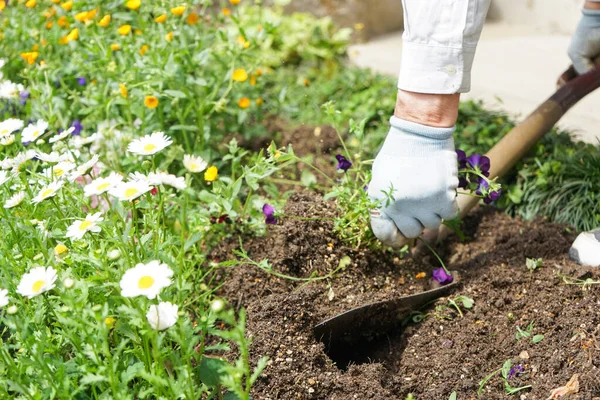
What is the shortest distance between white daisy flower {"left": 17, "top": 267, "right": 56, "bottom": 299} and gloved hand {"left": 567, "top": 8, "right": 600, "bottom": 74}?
6.27 feet

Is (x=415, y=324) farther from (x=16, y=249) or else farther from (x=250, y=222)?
(x=16, y=249)

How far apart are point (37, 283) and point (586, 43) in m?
1.95

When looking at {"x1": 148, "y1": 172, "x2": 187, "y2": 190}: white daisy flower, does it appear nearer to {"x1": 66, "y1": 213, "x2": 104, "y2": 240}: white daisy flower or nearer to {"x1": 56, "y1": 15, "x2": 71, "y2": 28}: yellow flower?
{"x1": 66, "y1": 213, "x2": 104, "y2": 240}: white daisy flower

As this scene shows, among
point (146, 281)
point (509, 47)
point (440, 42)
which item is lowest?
point (509, 47)

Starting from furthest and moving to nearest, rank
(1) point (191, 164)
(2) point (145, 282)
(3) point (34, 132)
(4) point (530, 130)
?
(4) point (530, 130) < (3) point (34, 132) < (1) point (191, 164) < (2) point (145, 282)

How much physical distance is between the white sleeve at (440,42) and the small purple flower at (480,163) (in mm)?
319

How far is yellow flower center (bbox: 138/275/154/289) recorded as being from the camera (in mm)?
1174

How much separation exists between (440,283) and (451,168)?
0.40m

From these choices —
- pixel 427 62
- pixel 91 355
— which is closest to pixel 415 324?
pixel 427 62

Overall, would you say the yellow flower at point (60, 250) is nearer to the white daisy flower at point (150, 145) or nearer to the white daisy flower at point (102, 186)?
the white daisy flower at point (102, 186)

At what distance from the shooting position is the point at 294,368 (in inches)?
63.6

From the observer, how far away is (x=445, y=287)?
1938 mm

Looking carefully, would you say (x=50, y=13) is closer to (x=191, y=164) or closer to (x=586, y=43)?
(x=191, y=164)

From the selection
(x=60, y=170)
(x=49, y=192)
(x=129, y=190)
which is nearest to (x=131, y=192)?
(x=129, y=190)
